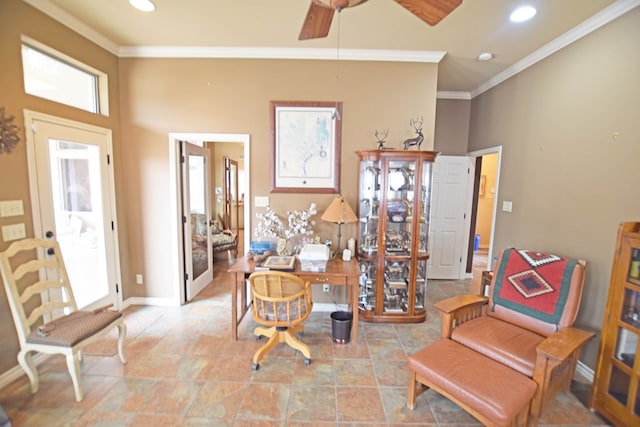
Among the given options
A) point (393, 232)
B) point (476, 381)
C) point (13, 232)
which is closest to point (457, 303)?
point (476, 381)

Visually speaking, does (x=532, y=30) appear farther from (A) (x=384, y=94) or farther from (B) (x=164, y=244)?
(B) (x=164, y=244)

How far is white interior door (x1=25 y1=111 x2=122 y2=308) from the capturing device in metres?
2.23

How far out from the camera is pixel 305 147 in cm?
311

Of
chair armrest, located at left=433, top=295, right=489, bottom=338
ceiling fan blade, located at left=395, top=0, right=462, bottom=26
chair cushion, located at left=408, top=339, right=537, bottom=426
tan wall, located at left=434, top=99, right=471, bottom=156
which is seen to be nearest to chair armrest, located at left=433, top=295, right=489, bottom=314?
chair armrest, located at left=433, top=295, right=489, bottom=338

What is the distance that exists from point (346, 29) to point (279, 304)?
2573mm

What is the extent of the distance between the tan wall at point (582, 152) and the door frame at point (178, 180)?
10.3ft

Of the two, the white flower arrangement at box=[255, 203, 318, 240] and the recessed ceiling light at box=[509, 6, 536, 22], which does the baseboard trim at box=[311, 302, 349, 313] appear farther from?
the recessed ceiling light at box=[509, 6, 536, 22]

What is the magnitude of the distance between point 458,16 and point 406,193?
1621 mm

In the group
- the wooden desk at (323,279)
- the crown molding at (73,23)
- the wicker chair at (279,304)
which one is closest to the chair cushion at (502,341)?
the wooden desk at (323,279)

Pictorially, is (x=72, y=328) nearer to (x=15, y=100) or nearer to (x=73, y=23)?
(x=15, y=100)

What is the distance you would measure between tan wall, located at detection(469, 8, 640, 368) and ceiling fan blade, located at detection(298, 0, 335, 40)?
2.29 meters

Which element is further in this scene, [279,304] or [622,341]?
[279,304]

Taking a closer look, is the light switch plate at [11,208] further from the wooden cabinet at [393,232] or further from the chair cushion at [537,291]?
the chair cushion at [537,291]

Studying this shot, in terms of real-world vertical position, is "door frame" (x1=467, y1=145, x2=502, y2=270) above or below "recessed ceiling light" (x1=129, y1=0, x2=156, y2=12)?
below
